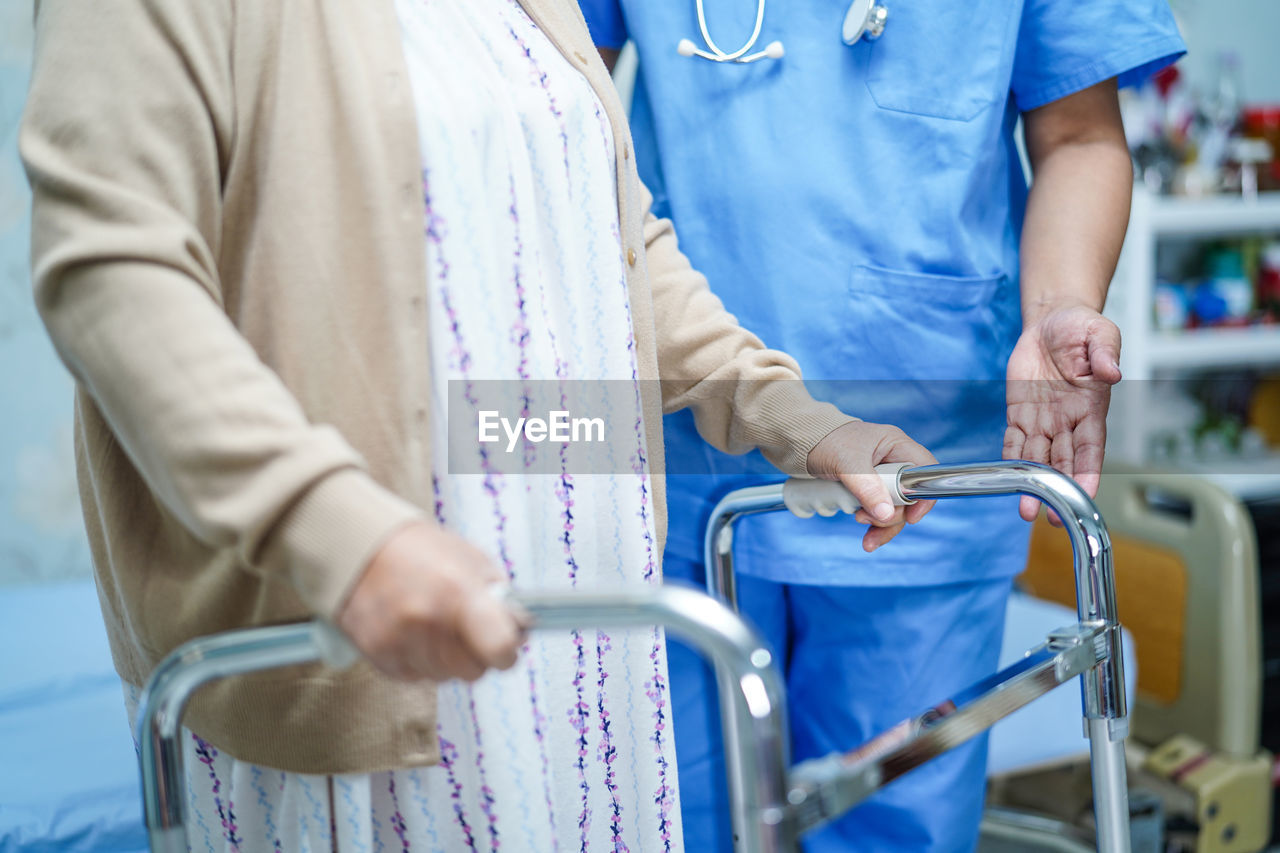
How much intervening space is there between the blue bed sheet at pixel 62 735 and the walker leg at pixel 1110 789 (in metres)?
0.81

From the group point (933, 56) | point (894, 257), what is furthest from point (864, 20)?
point (894, 257)

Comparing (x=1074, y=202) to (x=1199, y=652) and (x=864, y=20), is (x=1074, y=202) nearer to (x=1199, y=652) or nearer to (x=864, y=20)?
(x=864, y=20)

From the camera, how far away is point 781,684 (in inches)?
19.8

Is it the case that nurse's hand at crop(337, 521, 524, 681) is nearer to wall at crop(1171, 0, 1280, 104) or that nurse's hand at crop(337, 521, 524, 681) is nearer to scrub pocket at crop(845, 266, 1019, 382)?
scrub pocket at crop(845, 266, 1019, 382)

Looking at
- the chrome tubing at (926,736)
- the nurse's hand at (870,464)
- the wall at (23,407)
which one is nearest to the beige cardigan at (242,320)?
the chrome tubing at (926,736)

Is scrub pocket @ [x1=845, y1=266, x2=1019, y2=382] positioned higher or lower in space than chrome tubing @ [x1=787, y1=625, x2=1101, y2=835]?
higher

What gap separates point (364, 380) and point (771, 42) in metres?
0.56

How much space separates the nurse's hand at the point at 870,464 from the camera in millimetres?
787

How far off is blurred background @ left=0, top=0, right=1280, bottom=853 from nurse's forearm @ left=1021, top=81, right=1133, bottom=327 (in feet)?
0.29

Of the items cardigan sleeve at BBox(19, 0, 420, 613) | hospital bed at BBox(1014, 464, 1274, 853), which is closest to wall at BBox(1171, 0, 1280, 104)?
hospital bed at BBox(1014, 464, 1274, 853)

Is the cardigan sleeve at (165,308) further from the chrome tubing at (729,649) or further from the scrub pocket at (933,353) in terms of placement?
the scrub pocket at (933,353)

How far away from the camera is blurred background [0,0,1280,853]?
1.23m

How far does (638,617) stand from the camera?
469 mm

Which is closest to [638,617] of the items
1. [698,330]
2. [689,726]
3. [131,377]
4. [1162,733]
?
[131,377]
